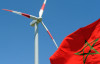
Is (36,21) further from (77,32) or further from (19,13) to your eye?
(77,32)

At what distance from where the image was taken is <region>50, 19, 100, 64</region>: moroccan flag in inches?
852

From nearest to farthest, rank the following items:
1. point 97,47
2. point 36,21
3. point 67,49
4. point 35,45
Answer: point 97,47
point 67,49
point 35,45
point 36,21

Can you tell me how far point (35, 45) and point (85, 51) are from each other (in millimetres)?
10824

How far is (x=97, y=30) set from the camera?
21891 millimetres

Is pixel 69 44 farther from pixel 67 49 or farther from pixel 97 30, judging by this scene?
pixel 97 30

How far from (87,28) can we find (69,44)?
203 centimetres

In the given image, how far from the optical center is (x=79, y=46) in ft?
74.0

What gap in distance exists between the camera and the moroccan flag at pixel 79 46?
21.6 meters

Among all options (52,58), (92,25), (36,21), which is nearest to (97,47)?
(92,25)

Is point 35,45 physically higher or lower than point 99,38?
higher

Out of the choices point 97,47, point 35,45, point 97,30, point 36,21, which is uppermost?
point 36,21

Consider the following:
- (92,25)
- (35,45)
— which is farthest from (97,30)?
(35,45)

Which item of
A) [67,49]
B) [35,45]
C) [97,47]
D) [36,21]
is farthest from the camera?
[36,21]

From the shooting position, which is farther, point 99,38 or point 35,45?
point 35,45
